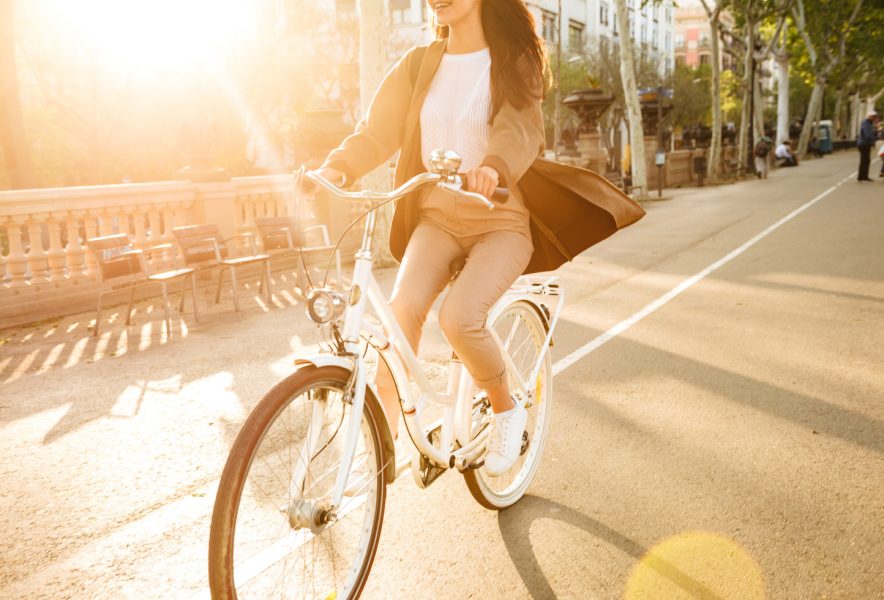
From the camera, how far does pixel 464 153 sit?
3.14 m

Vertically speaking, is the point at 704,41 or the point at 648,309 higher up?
the point at 704,41

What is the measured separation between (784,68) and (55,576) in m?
50.4

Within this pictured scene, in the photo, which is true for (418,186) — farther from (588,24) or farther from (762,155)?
(588,24)

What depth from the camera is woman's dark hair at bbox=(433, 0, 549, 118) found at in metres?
3.03

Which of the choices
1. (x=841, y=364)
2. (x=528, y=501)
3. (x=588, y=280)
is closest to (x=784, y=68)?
(x=588, y=280)

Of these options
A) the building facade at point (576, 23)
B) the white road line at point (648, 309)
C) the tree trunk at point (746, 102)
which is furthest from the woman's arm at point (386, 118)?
the building facade at point (576, 23)

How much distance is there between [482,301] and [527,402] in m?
0.83

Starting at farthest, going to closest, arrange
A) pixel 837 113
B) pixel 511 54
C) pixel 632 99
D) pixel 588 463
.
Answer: pixel 837 113
pixel 632 99
pixel 588 463
pixel 511 54

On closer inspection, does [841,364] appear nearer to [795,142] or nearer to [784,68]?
[784,68]

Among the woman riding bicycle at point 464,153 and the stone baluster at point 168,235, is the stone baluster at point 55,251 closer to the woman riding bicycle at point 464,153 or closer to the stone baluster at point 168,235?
the stone baluster at point 168,235

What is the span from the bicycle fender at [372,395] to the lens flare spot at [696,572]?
0.96 m

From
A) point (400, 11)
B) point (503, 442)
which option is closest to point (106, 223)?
point (503, 442)

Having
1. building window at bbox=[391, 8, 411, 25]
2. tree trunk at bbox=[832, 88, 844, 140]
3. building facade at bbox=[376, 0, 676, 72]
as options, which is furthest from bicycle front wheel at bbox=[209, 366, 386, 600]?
tree trunk at bbox=[832, 88, 844, 140]

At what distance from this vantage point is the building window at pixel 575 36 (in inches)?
2364
